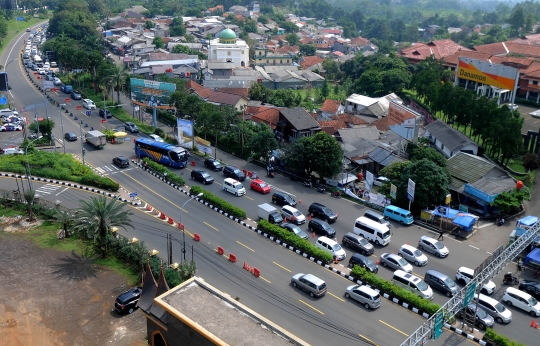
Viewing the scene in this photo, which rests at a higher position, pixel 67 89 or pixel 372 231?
pixel 372 231

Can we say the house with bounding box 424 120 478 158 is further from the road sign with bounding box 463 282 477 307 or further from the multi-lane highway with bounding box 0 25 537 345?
the road sign with bounding box 463 282 477 307

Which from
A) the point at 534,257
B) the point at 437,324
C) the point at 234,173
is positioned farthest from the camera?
the point at 234,173

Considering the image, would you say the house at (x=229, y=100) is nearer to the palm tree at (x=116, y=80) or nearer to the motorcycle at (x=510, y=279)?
the palm tree at (x=116, y=80)

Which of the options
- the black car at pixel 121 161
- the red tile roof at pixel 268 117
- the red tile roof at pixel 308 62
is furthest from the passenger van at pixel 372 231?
the red tile roof at pixel 308 62

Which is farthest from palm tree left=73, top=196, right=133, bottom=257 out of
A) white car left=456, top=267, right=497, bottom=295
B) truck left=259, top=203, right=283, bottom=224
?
white car left=456, top=267, right=497, bottom=295

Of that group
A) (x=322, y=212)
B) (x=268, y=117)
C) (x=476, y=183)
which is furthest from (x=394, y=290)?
(x=268, y=117)

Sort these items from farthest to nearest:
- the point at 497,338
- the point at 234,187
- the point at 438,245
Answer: the point at 234,187, the point at 438,245, the point at 497,338

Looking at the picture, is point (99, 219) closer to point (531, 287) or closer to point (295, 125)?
point (295, 125)
